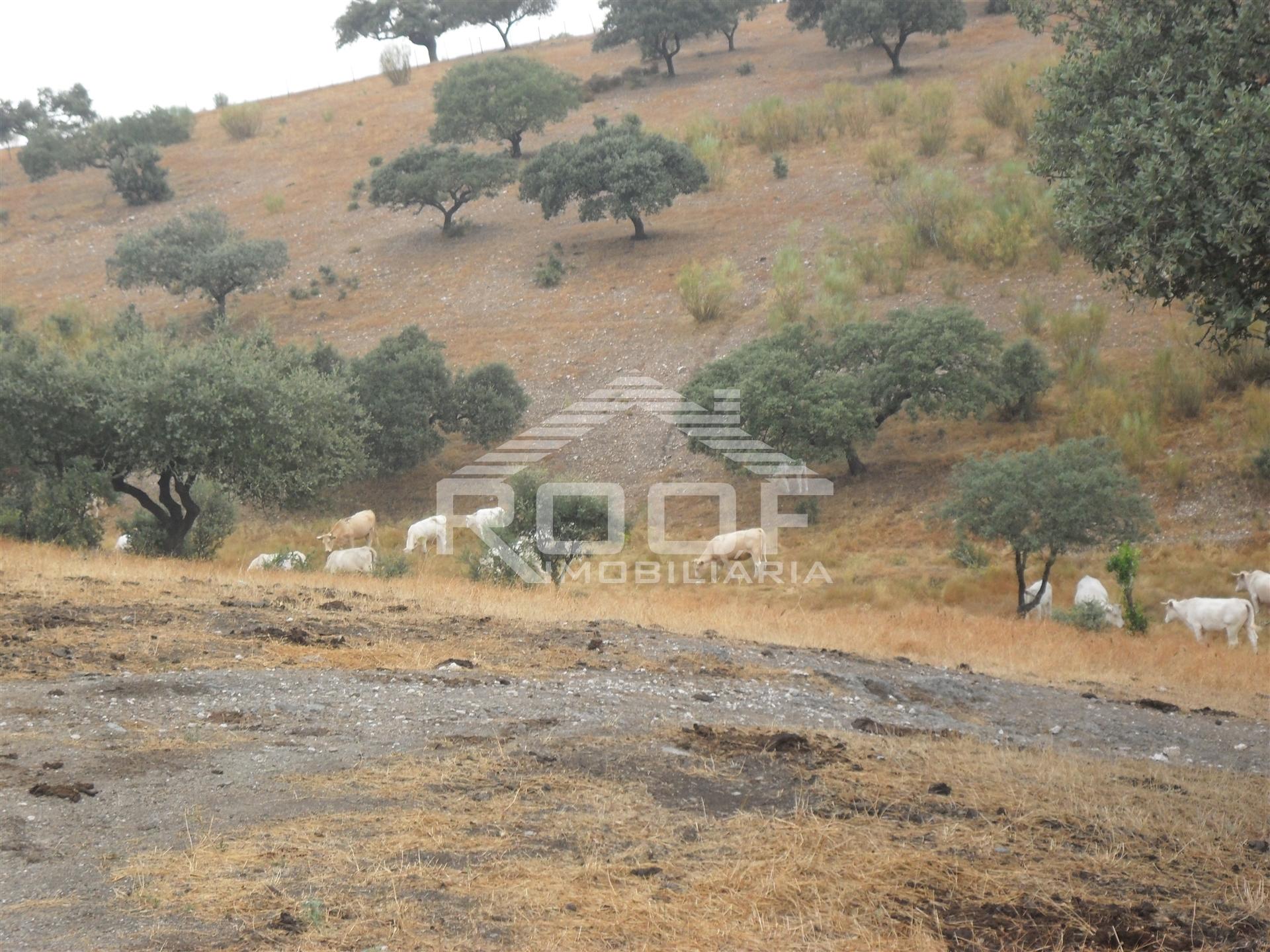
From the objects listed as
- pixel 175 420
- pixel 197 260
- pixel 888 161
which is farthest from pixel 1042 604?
pixel 197 260

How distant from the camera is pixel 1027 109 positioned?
43.2m

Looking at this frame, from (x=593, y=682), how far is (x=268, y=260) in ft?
120

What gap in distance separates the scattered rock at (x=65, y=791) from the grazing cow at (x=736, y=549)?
19.3 meters

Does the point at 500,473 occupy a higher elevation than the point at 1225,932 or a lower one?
lower

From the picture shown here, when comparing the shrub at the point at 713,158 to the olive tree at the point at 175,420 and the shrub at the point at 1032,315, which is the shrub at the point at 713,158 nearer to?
the shrub at the point at 1032,315

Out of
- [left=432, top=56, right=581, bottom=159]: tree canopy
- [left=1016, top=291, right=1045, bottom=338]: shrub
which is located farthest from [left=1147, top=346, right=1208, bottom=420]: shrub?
[left=432, top=56, right=581, bottom=159]: tree canopy

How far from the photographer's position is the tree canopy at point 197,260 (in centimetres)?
4244

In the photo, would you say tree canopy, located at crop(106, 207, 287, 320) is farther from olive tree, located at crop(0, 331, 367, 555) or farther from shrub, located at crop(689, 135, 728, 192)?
olive tree, located at crop(0, 331, 367, 555)

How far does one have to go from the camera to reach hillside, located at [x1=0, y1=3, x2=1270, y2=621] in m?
26.4

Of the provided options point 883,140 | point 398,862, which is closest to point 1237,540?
point 398,862

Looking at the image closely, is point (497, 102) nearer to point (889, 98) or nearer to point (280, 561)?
point (889, 98)

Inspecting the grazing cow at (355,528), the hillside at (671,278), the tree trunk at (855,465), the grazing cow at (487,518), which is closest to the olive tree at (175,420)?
the grazing cow at (487,518)

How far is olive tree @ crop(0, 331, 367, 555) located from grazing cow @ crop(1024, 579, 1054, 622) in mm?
13047

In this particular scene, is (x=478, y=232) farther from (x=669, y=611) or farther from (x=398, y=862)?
(x=398, y=862)
